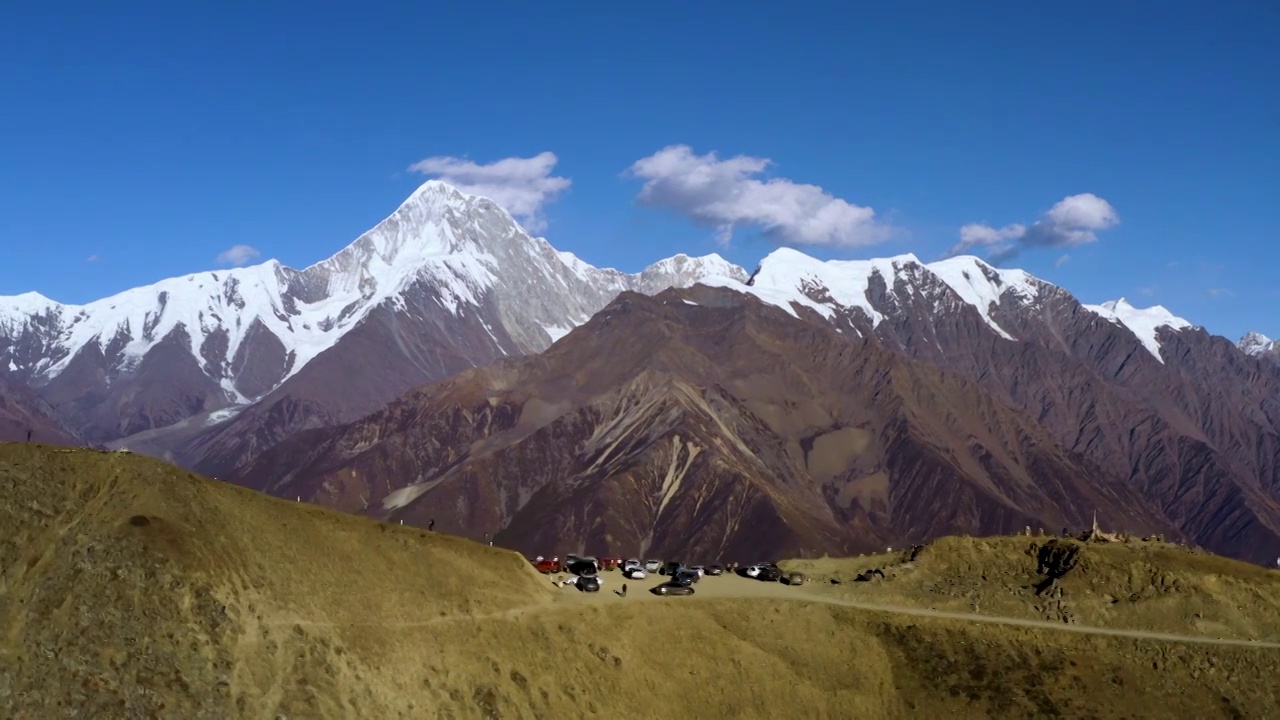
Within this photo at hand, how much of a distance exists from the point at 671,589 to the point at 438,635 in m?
25.1

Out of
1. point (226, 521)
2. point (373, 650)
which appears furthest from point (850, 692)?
point (226, 521)

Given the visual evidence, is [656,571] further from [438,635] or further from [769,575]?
[438,635]

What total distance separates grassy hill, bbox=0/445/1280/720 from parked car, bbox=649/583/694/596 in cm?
146

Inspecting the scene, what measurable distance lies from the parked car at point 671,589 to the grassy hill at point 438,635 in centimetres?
146

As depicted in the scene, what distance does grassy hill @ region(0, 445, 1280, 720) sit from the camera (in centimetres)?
7312

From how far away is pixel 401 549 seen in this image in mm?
95500

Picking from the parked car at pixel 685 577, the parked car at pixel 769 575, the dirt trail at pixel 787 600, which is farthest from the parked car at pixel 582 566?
the parked car at pixel 769 575

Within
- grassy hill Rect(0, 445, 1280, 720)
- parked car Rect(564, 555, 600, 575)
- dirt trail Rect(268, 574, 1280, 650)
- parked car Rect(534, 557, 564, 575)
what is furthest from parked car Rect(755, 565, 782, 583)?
parked car Rect(534, 557, 564, 575)

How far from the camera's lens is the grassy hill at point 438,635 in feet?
240

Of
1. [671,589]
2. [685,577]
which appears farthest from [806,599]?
[685,577]

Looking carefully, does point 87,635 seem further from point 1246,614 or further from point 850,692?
point 1246,614

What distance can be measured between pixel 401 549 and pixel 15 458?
2608 cm

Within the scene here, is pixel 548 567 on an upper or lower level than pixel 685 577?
upper

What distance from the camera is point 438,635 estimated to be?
86.9 meters
